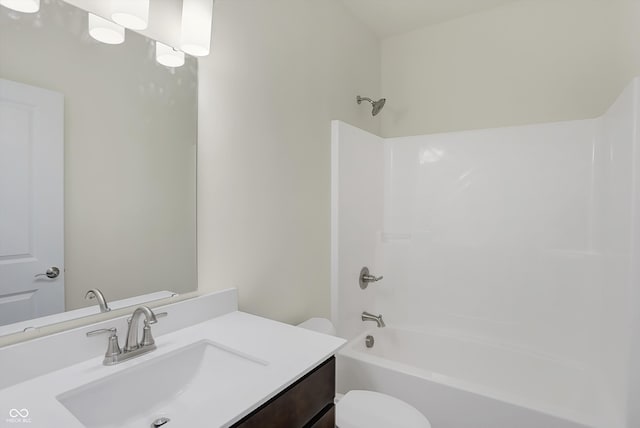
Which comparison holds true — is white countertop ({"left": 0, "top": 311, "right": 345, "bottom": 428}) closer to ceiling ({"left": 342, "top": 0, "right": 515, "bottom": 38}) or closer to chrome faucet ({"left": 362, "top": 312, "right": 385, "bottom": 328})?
chrome faucet ({"left": 362, "top": 312, "right": 385, "bottom": 328})

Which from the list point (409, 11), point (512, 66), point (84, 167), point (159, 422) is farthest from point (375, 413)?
point (409, 11)

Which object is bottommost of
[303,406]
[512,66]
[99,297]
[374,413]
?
[374,413]

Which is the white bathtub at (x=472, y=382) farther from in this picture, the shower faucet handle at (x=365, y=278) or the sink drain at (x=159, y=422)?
the sink drain at (x=159, y=422)

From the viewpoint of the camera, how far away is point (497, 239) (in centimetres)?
229

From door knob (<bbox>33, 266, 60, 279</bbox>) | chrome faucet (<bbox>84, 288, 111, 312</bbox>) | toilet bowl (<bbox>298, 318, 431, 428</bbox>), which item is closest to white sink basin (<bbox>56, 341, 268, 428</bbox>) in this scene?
chrome faucet (<bbox>84, 288, 111, 312</bbox>)

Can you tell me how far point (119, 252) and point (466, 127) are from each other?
237cm

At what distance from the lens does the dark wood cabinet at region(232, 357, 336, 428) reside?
84 cm

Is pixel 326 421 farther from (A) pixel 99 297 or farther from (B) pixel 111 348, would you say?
(A) pixel 99 297

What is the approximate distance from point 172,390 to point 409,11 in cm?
266

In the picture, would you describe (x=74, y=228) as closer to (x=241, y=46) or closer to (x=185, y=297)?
(x=185, y=297)

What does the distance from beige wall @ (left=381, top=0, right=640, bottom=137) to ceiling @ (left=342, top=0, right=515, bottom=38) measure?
0.08 meters

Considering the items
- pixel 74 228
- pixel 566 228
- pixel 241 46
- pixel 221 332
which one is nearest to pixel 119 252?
pixel 74 228

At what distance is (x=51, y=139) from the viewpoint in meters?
0.97

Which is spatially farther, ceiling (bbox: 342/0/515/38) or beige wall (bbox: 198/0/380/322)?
ceiling (bbox: 342/0/515/38)
